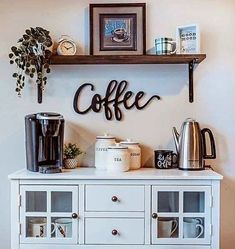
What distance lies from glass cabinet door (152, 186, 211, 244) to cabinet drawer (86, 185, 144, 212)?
0.30 ft

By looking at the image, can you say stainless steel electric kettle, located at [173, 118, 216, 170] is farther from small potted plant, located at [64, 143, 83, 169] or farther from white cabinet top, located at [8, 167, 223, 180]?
small potted plant, located at [64, 143, 83, 169]

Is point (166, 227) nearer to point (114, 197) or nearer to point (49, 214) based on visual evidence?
point (114, 197)

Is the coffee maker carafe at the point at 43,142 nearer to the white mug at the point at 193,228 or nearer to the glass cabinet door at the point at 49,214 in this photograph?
the glass cabinet door at the point at 49,214

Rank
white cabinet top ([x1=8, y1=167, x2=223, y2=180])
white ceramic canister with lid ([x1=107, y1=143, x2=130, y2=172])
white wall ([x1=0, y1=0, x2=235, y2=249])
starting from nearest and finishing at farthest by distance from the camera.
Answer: white cabinet top ([x1=8, y1=167, x2=223, y2=180]) < white ceramic canister with lid ([x1=107, y1=143, x2=130, y2=172]) < white wall ([x1=0, y1=0, x2=235, y2=249])

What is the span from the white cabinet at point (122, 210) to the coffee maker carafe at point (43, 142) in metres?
0.16

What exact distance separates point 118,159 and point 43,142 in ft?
1.53

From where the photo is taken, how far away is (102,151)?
101 inches

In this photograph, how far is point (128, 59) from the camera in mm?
2516

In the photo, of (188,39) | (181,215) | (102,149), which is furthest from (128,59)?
(181,215)

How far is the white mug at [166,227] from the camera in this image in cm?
230

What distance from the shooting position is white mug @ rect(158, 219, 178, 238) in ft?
7.55

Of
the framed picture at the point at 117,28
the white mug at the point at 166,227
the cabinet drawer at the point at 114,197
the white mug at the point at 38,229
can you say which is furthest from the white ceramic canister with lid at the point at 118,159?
the framed picture at the point at 117,28

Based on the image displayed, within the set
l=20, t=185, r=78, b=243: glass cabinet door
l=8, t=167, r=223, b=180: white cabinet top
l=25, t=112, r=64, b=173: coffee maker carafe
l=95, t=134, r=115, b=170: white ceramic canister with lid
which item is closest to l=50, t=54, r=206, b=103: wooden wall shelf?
l=25, t=112, r=64, b=173: coffee maker carafe

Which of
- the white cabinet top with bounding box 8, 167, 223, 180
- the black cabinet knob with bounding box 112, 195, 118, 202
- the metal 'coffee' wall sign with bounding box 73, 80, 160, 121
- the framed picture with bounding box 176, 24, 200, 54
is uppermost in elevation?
the framed picture with bounding box 176, 24, 200, 54
